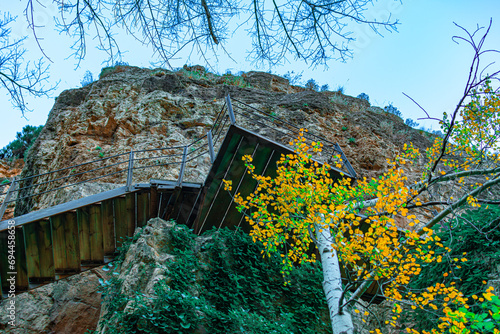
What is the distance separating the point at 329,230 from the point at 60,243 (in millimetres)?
4659

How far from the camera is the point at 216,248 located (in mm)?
6570

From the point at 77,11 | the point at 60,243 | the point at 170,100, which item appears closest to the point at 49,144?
the point at 170,100

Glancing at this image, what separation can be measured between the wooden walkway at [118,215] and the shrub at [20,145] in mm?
15340

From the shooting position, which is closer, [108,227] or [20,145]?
[108,227]

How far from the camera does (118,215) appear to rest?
6.34 metres

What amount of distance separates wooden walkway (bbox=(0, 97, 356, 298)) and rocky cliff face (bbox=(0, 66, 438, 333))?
334cm

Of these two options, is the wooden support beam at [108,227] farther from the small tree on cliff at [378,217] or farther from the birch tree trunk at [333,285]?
the birch tree trunk at [333,285]

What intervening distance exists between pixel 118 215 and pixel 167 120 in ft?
22.8

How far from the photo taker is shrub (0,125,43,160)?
1913 centimetres

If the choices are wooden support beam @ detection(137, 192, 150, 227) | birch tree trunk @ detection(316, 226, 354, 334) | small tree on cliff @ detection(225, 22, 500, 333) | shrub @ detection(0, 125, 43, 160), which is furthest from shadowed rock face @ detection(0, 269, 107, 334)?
shrub @ detection(0, 125, 43, 160)

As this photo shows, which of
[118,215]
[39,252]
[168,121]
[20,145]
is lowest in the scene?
[39,252]

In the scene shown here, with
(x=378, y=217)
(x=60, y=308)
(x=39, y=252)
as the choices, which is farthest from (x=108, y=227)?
(x=378, y=217)

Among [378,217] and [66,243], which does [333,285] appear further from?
[66,243]

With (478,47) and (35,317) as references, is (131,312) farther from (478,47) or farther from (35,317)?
(478,47)
